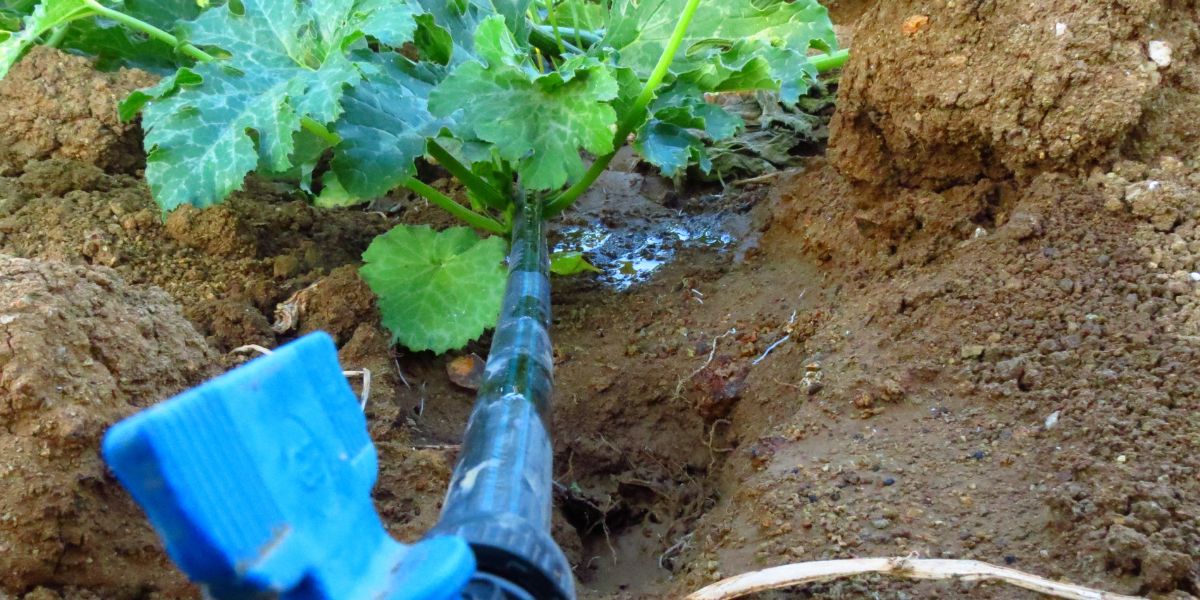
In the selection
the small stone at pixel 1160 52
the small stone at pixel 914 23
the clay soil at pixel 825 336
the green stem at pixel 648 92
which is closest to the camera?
the clay soil at pixel 825 336

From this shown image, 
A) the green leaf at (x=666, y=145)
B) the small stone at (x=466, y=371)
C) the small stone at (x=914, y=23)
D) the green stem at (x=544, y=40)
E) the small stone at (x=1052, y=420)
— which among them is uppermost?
the small stone at (x=914, y=23)

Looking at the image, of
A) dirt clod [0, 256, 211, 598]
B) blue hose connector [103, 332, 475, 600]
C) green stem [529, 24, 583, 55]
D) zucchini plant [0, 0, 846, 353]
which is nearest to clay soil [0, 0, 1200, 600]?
dirt clod [0, 256, 211, 598]

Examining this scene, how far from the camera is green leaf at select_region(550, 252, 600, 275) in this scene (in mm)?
2555

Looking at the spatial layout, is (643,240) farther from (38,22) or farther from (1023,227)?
(38,22)

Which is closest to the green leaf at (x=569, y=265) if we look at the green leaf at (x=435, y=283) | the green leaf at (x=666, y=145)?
the green leaf at (x=435, y=283)

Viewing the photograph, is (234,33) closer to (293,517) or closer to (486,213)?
(486,213)

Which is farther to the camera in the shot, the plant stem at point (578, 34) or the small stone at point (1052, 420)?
the plant stem at point (578, 34)

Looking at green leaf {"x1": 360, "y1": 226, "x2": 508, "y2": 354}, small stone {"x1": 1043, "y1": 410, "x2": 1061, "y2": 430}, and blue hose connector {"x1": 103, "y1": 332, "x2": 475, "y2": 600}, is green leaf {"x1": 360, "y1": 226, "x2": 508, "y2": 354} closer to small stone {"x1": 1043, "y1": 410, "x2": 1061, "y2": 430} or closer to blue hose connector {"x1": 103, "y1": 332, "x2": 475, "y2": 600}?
small stone {"x1": 1043, "y1": 410, "x2": 1061, "y2": 430}

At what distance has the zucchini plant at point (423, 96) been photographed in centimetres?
195

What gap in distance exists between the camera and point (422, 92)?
2.26 meters

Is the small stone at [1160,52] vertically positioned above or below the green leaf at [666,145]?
above

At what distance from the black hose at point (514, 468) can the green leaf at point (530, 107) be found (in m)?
0.31

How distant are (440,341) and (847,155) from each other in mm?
1161

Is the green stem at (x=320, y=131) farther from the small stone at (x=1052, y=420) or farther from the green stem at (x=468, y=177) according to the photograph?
the small stone at (x=1052, y=420)
